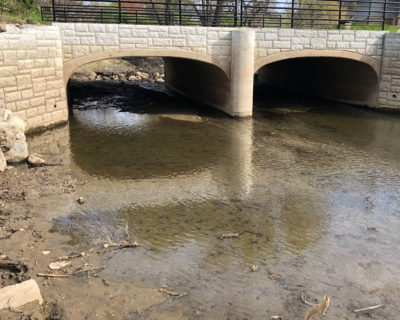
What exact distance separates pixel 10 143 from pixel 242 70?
27.1 feet

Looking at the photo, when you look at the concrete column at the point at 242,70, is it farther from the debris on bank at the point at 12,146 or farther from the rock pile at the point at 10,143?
the rock pile at the point at 10,143

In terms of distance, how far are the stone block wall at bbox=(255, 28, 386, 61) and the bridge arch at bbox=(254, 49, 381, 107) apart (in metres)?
0.18

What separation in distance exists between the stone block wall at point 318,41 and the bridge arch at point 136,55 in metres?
1.51

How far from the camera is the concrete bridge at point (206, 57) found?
12.3 metres

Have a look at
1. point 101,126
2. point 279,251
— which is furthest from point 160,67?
point 279,251

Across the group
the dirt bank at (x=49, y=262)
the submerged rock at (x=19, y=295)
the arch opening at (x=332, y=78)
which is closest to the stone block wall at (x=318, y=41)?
the arch opening at (x=332, y=78)

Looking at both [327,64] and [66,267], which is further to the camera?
[327,64]

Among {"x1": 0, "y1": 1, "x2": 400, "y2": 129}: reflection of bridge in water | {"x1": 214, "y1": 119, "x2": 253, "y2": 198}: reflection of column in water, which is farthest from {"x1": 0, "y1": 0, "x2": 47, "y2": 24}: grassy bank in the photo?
A: {"x1": 214, "y1": 119, "x2": 253, "y2": 198}: reflection of column in water

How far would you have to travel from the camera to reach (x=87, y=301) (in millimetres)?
5184

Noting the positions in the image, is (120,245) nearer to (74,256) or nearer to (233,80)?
(74,256)

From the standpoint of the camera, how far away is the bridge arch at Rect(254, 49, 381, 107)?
1612 cm

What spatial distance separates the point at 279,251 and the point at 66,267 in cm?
314

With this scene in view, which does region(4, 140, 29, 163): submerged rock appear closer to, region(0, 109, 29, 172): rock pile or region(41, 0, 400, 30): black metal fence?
region(0, 109, 29, 172): rock pile

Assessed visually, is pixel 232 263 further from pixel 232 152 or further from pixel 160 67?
pixel 160 67
